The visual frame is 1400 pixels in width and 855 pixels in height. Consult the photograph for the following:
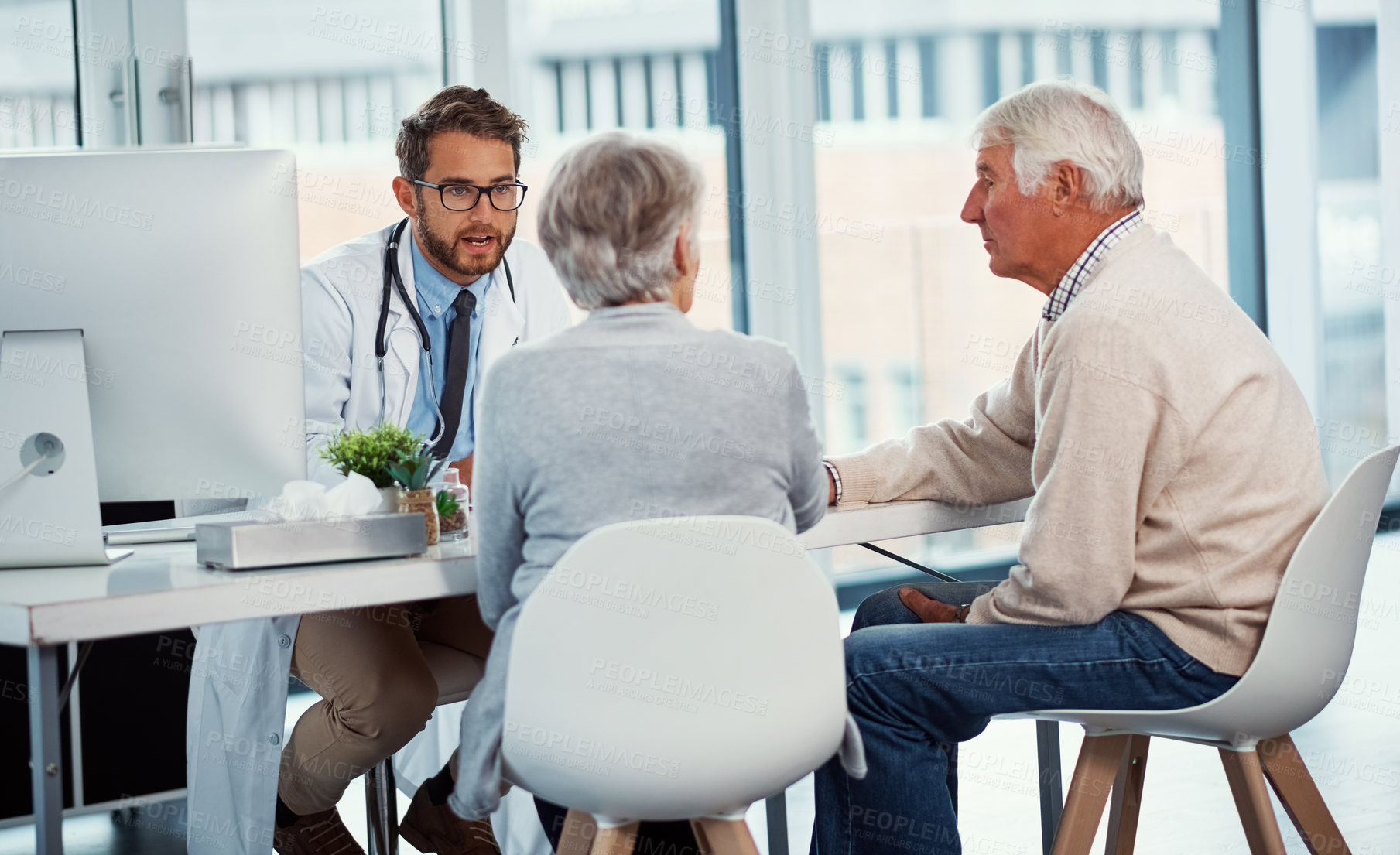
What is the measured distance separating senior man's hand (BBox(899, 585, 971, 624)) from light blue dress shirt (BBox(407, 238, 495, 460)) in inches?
31.5

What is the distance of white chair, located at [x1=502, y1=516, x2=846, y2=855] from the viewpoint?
1234 mm

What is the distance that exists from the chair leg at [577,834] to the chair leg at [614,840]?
5 centimetres

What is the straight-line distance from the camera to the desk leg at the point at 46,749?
1254mm

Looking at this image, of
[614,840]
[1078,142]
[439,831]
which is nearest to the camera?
[614,840]

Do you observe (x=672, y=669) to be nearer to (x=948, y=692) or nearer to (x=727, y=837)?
(x=727, y=837)

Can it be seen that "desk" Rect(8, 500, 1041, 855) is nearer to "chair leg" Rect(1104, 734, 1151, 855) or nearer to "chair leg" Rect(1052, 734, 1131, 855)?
"chair leg" Rect(1052, 734, 1131, 855)

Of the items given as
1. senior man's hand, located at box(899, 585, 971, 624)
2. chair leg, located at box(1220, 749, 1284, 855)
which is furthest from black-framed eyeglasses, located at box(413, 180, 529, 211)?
chair leg, located at box(1220, 749, 1284, 855)

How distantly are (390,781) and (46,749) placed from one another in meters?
0.76

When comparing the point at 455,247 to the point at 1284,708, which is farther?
the point at 455,247

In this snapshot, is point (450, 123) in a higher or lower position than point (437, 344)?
higher

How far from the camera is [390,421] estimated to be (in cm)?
182

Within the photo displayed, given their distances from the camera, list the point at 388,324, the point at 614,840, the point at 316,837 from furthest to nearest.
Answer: the point at 388,324 → the point at 316,837 → the point at 614,840

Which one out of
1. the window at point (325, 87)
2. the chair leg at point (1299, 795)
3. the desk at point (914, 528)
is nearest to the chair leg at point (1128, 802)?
the chair leg at point (1299, 795)

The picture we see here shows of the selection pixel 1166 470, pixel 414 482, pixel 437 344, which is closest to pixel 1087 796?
pixel 1166 470
